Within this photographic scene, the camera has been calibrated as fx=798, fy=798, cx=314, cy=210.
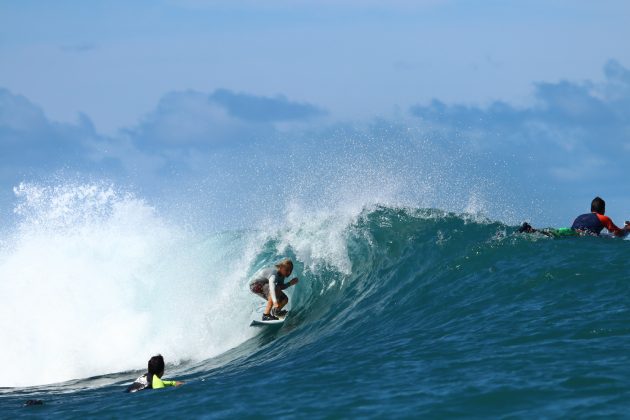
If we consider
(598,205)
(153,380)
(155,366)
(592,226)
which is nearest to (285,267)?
(155,366)

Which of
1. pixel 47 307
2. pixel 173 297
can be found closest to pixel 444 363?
pixel 173 297

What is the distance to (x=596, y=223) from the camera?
18.5 m

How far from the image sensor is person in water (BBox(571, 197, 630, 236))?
18516mm

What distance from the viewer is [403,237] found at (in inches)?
814

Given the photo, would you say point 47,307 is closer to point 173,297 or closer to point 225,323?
point 173,297

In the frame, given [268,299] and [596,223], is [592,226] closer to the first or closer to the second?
[596,223]

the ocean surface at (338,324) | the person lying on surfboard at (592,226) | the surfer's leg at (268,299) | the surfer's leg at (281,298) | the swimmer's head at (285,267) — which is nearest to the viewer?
the ocean surface at (338,324)

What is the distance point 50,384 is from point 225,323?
419 cm

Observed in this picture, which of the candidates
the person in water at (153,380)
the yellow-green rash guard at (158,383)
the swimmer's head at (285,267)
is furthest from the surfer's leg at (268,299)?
the yellow-green rash guard at (158,383)

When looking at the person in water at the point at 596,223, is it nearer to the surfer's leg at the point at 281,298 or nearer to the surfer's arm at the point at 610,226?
the surfer's arm at the point at 610,226

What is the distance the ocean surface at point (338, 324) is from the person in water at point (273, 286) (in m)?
0.42

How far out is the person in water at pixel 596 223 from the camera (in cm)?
1852

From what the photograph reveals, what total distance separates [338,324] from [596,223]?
6.79m

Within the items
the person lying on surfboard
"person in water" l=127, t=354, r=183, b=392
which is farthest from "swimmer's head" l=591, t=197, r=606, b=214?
"person in water" l=127, t=354, r=183, b=392
